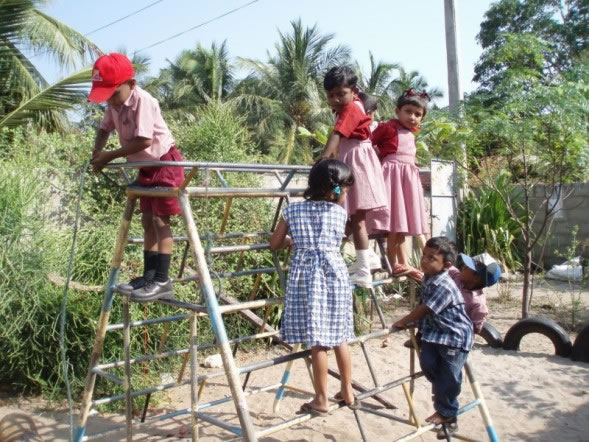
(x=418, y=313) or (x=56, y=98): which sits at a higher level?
(x=56, y=98)

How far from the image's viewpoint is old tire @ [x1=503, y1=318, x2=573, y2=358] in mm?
5582

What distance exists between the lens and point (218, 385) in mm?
4977

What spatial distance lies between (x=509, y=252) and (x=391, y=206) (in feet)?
19.7

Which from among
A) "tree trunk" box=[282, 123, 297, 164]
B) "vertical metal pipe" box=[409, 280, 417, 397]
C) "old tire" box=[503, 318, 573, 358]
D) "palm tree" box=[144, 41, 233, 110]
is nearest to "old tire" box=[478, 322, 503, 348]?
"old tire" box=[503, 318, 573, 358]

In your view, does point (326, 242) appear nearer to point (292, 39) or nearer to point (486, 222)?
point (486, 222)

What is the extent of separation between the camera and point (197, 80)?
A: 28.1m

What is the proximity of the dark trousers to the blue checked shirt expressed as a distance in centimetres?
5

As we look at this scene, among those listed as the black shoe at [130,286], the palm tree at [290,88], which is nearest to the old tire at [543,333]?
the black shoe at [130,286]

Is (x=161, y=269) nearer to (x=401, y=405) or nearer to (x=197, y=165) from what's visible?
(x=197, y=165)

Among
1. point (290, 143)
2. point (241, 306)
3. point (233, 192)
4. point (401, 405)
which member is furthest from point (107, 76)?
point (290, 143)

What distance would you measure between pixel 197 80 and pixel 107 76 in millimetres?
26287

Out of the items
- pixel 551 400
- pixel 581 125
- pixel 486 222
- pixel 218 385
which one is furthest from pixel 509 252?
pixel 218 385

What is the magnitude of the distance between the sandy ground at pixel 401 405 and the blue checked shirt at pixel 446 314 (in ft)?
3.44

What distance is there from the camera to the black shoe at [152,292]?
2.85 metres
